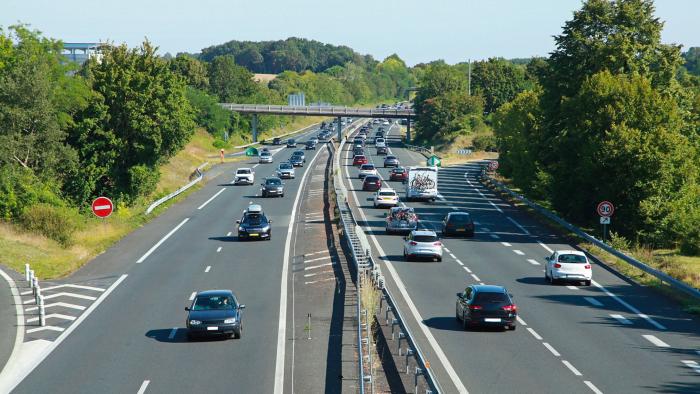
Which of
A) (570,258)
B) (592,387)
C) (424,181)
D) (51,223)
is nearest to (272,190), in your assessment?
(424,181)

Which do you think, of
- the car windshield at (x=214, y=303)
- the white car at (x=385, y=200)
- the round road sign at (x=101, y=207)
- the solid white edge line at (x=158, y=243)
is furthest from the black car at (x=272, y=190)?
the car windshield at (x=214, y=303)

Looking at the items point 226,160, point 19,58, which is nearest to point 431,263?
point 19,58

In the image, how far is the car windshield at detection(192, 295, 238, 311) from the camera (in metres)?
29.1

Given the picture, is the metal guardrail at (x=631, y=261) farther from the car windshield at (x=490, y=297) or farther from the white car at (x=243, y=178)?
the white car at (x=243, y=178)

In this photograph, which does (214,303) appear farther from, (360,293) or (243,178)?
(243,178)

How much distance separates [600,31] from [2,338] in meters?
51.9

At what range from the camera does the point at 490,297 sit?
29.6 metres

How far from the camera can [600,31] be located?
70.1 metres

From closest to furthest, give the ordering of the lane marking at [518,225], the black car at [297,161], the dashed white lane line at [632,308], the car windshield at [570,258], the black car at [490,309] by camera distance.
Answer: the black car at [490,309], the dashed white lane line at [632,308], the car windshield at [570,258], the lane marking at [518,225], the black car at [297,161]

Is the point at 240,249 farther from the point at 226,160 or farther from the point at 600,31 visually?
the point at 226,160

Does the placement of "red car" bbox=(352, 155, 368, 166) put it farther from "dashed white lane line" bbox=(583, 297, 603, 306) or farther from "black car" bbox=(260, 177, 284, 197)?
"dashed white lane line" bbox=(583, 297, 603, 306)

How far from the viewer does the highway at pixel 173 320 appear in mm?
23812

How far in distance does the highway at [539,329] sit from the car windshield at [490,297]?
103cm

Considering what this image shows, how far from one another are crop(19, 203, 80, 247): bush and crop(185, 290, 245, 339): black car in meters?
23.5
